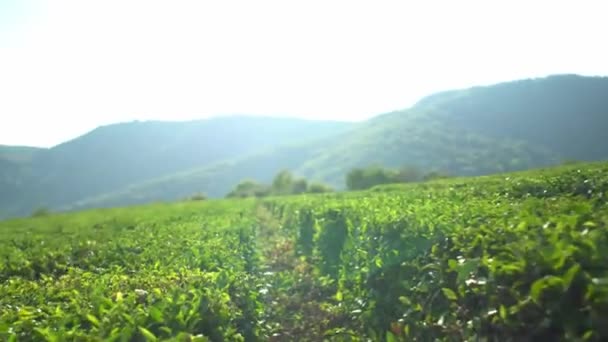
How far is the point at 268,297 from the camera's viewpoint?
1089cm

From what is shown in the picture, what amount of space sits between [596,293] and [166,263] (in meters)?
5.48

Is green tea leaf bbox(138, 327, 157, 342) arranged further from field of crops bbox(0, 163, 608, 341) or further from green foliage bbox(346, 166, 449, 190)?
green foliage bbox(346, 166, 449, 190)

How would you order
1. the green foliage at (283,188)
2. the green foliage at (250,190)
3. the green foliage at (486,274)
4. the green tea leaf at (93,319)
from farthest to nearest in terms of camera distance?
the green foliage at (250,190), the green foliage at (283,188), the green tea leaf at (93,319), the green foliage at (486,274)

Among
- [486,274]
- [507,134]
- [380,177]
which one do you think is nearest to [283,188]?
[380,177]

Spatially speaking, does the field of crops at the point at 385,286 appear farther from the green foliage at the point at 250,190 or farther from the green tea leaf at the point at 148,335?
the green foliage at the point at 250,190

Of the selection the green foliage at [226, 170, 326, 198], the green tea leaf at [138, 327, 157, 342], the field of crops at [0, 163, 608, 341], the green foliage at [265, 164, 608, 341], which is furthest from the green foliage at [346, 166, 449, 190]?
the green tea leaf at [138, 327, 157, 342]

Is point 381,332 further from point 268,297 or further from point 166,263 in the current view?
point 268,297

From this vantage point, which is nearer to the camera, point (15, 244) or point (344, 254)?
point (344, 254)

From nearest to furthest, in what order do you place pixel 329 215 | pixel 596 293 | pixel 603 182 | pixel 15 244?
pixel 596 293 → pixel 603 182 → pixel 15 244 → pixel 329 215

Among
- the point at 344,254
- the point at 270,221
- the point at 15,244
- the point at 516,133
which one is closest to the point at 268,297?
the point at 344,254

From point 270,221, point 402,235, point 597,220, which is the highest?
point 597,220

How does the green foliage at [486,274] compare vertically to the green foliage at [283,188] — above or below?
above

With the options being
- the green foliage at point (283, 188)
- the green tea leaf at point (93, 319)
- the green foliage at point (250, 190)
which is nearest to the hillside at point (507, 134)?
the green foliage at point (283, 188)

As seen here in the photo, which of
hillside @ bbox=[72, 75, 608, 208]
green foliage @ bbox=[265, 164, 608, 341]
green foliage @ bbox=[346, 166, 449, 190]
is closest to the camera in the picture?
green foliage @ bbox=[265, 164, 608, 341]
